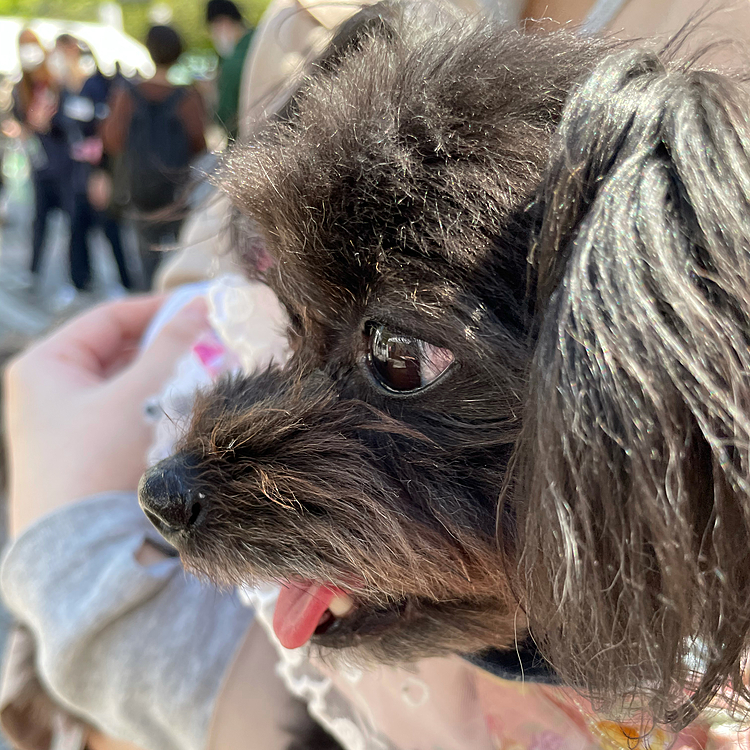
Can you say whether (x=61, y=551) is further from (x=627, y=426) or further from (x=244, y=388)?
(x=627, y=426)

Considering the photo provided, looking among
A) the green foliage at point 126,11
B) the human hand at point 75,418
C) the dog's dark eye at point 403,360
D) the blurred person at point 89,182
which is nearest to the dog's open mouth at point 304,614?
the dog's dark eye at point 403,360

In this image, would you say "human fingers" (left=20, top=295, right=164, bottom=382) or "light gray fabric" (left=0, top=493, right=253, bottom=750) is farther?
"human fingers" (left=20, top=295, right=164, bottom=382)

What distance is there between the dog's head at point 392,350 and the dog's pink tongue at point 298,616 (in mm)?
18

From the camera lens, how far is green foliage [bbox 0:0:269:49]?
21.6 metres

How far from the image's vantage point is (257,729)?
1.15 metres

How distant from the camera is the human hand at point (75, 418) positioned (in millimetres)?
1396

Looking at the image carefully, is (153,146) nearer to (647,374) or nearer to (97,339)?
(97,339)

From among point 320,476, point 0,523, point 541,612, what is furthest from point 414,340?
point 0,523

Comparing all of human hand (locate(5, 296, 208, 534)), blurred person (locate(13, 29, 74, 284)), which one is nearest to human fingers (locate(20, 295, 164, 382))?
human hand (locate(5, 296, 208, 534))

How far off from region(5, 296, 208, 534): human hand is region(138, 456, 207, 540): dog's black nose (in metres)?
0.56

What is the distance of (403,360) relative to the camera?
75 cm

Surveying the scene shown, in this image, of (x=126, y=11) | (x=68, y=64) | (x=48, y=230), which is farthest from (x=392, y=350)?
(x=126, y=11)

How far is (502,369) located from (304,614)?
55 centimetres

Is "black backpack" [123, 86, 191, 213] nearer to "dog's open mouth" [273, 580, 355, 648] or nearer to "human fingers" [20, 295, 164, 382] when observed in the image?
"human fingers" [20, 295, 164, 382]
